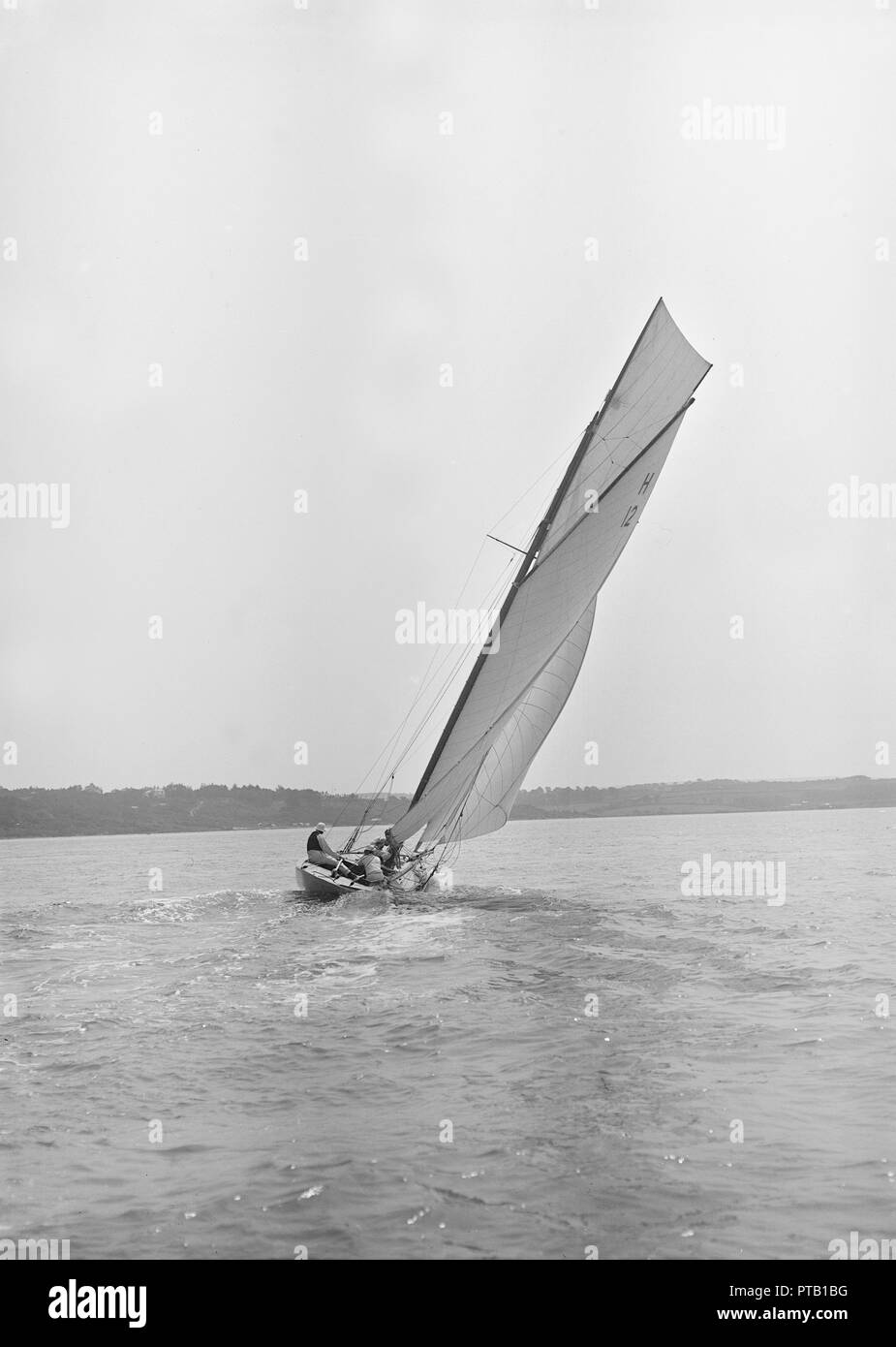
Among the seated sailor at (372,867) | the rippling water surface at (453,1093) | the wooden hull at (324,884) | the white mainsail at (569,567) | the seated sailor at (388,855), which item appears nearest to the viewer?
the rippling water surface at (453,1093)

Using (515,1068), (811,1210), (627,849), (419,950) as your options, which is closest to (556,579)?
(419,950)

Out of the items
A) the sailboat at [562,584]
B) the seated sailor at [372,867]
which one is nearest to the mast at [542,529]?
the sailboat at [562,584]

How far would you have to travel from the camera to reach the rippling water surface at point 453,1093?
7992 millimetres

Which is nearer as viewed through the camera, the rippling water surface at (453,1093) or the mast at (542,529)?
the rippling water surface at (453,1093)

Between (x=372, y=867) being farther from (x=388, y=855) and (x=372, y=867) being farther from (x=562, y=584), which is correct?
(x=562, y=584)

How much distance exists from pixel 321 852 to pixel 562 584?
14293 millimetres

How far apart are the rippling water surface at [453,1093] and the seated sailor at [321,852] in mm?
9209

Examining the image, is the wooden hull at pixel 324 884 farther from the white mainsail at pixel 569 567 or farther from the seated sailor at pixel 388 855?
the white mainsail at pixel 569 567

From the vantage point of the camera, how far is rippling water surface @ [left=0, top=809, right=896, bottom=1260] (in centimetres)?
799

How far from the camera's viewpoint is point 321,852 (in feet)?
119

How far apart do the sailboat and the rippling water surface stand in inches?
226

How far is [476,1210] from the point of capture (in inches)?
320

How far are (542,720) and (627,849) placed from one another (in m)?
54.4
